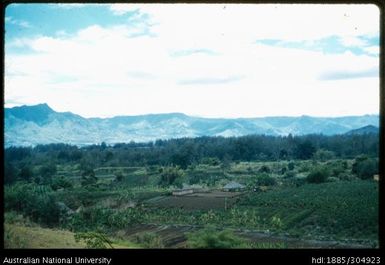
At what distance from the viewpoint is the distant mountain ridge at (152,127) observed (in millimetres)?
4699

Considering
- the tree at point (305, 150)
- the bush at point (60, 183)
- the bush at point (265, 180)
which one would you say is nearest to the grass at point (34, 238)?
the bush at point (60, 183)

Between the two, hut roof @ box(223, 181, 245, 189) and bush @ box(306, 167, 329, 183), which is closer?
hut roof @ box(223, 181, 245, 189)

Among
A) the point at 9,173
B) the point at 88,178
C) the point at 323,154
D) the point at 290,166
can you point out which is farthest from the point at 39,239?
the point at 323,154

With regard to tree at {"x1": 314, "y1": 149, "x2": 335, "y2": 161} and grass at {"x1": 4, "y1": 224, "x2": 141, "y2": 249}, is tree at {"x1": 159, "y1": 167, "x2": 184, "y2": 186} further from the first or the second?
tree at {"x1": 314, "y1": 149, "x2": 335, "y2": 161}

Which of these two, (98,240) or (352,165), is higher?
(352,165)

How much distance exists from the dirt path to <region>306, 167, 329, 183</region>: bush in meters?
1.10

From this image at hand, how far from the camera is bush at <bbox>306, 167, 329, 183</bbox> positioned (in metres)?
5.32

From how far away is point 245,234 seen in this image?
453 cm

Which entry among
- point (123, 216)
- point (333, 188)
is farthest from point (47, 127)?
point (333, 188)

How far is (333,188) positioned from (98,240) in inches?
111

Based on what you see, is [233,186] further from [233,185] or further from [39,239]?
[39,239]

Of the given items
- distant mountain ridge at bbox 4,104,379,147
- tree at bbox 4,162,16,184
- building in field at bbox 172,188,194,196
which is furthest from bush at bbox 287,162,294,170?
tree at bbox 4,162,16,184
